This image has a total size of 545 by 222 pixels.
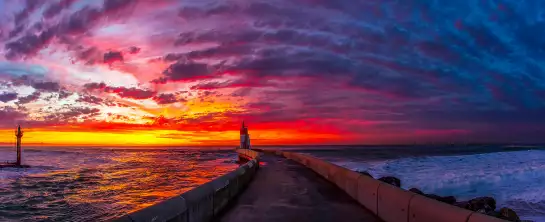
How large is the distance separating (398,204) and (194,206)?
414 cm

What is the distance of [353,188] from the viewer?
12.9 meters

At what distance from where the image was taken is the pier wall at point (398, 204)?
579 cm

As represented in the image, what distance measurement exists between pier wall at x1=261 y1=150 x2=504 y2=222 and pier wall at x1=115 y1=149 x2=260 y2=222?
392 cm

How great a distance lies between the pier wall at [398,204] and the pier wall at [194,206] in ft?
12.9

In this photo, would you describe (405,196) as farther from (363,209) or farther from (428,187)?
(428,187)

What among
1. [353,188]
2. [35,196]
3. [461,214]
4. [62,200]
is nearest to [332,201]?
[353,188]

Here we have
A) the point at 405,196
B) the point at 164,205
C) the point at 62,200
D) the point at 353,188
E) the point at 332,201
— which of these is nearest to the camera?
the point at 164,205

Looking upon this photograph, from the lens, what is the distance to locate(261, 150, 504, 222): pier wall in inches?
228

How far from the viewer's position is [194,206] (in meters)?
7.84

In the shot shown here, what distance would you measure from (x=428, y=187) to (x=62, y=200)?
22.7 metres

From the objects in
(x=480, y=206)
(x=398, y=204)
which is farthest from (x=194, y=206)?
(x=480, y=206)

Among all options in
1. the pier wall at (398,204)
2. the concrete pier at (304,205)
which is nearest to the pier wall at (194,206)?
the concrete pier at (304,205)

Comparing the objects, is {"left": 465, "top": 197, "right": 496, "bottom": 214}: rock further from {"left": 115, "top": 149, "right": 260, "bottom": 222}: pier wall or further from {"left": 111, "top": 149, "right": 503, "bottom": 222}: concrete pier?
{"left": 115, "top": 149, "right": 260, "bottom": 222}: pier wall

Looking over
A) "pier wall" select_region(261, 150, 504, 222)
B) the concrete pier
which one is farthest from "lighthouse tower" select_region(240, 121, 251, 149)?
"pier wall" select_region(261, 150, 504, 222)
